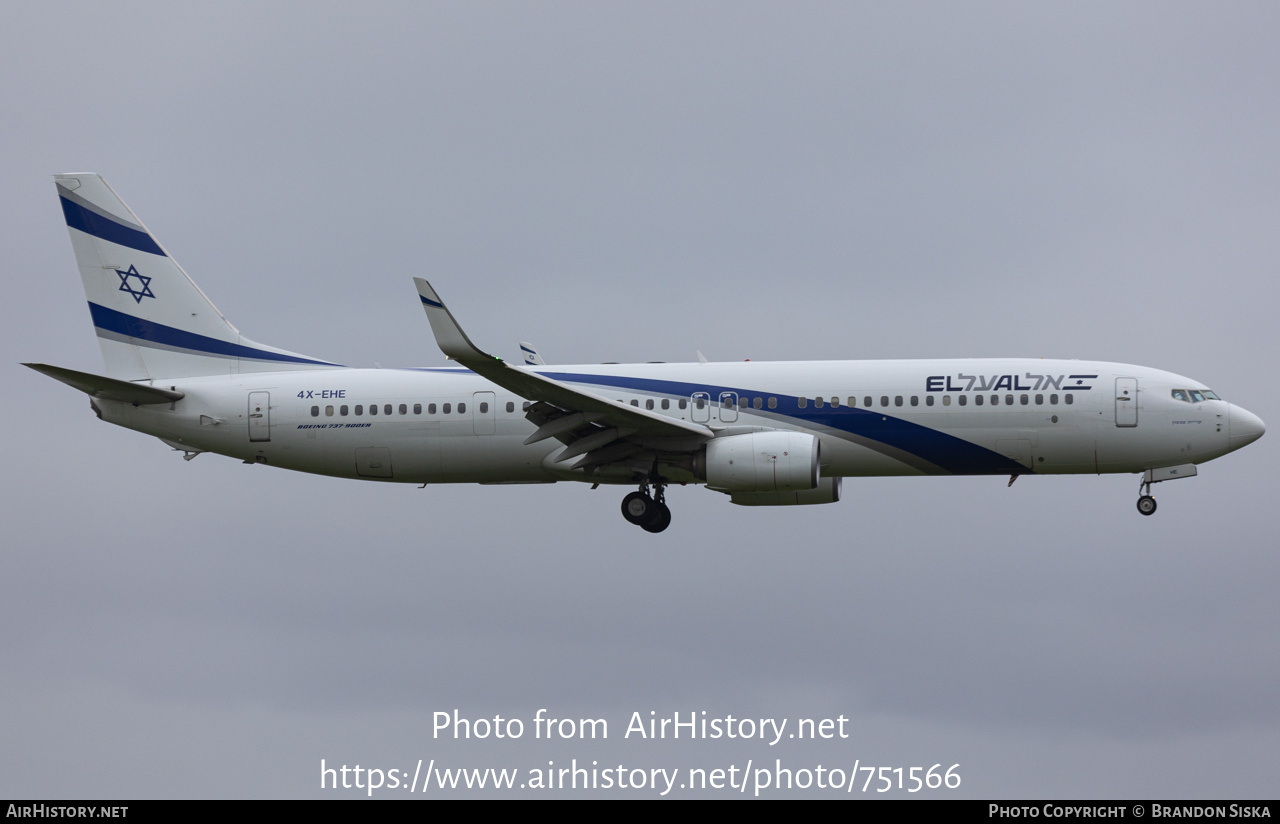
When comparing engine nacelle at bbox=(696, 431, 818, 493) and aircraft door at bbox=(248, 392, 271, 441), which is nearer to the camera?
engine nacelle at bbox=(696, 431, 818, 493)

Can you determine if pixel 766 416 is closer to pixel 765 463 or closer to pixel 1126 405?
pixel 765 463

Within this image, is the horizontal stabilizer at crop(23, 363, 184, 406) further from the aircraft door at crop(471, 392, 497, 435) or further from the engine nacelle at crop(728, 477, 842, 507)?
the engine nacelle at crop(728, 477, 842, 507)

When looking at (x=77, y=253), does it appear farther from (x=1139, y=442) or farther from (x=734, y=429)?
(x=1139, y=442)

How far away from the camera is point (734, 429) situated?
39719mm

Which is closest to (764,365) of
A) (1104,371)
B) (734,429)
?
(734,429)

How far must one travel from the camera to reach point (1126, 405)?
38.8m

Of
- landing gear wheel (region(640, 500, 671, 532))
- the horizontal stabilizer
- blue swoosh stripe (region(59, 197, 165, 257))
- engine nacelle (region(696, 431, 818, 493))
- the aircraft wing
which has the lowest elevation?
landing gear wheel (region(640, 500, 671, 532))

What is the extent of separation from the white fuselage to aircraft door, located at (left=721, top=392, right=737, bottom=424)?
4 cm

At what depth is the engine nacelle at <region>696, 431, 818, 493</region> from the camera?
124 feet

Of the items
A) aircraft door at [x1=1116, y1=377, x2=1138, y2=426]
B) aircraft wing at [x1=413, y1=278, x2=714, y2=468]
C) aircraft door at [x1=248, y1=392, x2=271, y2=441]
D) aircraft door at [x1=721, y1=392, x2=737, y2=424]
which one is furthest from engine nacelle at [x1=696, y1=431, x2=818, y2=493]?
aircraft door at [x1=248, y1=392, x2=271, y2=441]

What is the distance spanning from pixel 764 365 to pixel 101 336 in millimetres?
20280

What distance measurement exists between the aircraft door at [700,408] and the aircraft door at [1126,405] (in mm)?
10918

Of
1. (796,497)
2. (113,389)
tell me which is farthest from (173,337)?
(796,497)

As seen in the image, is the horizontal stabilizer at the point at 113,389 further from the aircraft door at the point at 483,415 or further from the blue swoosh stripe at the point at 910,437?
the blue swoosh stripe at the point at 910,437
